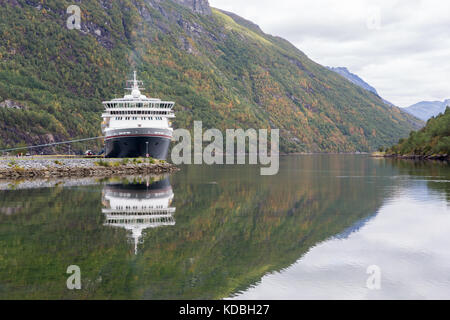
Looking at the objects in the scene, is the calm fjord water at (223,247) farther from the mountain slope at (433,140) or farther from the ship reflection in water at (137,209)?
the mountain slope at (433,140)

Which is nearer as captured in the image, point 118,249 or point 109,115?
point 118,249

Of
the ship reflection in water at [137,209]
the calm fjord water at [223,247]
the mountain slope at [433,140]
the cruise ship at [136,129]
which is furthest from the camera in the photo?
the mountain slope at [433,140]


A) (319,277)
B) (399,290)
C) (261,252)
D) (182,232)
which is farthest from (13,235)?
(399,290)

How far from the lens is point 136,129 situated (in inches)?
4001

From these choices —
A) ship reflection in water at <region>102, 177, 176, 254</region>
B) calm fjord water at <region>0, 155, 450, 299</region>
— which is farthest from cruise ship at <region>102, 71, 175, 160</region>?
calm fjord water at <region>0, 155, 450, 299</region>

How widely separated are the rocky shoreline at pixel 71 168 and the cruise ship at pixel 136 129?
5000 millimetres

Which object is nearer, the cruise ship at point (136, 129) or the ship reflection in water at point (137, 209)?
the ship reflection in water at point (137, 209)

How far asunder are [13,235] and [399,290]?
883 inches

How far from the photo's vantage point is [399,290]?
62.1 feet

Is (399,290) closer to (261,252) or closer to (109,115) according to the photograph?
(261,252)

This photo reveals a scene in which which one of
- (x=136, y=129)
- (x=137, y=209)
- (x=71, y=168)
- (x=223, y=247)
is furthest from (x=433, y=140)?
(x=223, y=247)

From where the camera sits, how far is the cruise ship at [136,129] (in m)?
102

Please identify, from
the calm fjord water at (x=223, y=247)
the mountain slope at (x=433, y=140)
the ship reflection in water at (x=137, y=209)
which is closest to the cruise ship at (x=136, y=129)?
the ship reflection in water at (x=137, y=209)

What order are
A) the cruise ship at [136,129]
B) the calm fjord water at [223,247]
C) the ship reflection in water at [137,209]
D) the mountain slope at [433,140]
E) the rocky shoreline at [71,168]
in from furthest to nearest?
the mountain slope at [433,140] → the cruise ship at [136,129] → the rocky shoreline at [71,168] → the ship reflection in water at [137,209] → the calm fjord water at [223,247]
